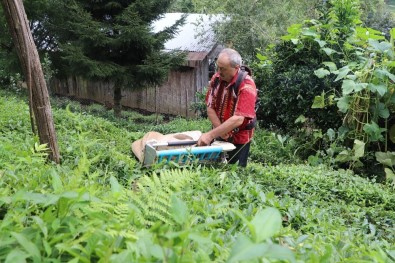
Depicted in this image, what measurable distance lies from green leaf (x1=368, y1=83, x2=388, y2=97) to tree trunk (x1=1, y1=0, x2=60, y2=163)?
5209 mm

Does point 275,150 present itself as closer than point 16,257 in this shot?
No

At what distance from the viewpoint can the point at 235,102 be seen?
4922mm

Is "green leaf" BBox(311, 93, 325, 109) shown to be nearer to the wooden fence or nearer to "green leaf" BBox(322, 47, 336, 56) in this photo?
"green leaf" BBox(322, 47, 336, 56)

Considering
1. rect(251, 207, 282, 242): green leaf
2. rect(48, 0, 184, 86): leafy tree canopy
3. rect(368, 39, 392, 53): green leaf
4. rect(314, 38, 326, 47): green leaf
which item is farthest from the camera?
rect(48, 0, 184, 86): leafy tree canopy

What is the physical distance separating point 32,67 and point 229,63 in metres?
2.46

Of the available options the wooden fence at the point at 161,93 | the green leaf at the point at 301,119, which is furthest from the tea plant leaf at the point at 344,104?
the wooden fence at the point at 161,93

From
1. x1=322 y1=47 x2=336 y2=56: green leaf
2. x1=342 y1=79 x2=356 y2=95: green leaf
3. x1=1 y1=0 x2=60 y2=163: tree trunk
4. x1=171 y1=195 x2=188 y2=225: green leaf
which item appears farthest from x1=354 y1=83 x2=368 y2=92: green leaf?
x1=171 y1=195 x2=188 y2=225: green leaf

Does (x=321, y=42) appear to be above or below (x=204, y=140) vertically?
above

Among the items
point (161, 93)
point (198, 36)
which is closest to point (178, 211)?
point (198, 36)

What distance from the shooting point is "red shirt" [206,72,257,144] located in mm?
4777

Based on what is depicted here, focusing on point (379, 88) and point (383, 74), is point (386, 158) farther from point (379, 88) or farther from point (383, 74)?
point (383, 74)

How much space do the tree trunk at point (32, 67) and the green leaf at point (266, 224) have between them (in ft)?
7.05

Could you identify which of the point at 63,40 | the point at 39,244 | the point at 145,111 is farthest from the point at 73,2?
the point at 39,244

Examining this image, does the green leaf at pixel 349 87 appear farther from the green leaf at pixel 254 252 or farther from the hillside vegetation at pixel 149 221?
the green leaf at pixel 254 252
